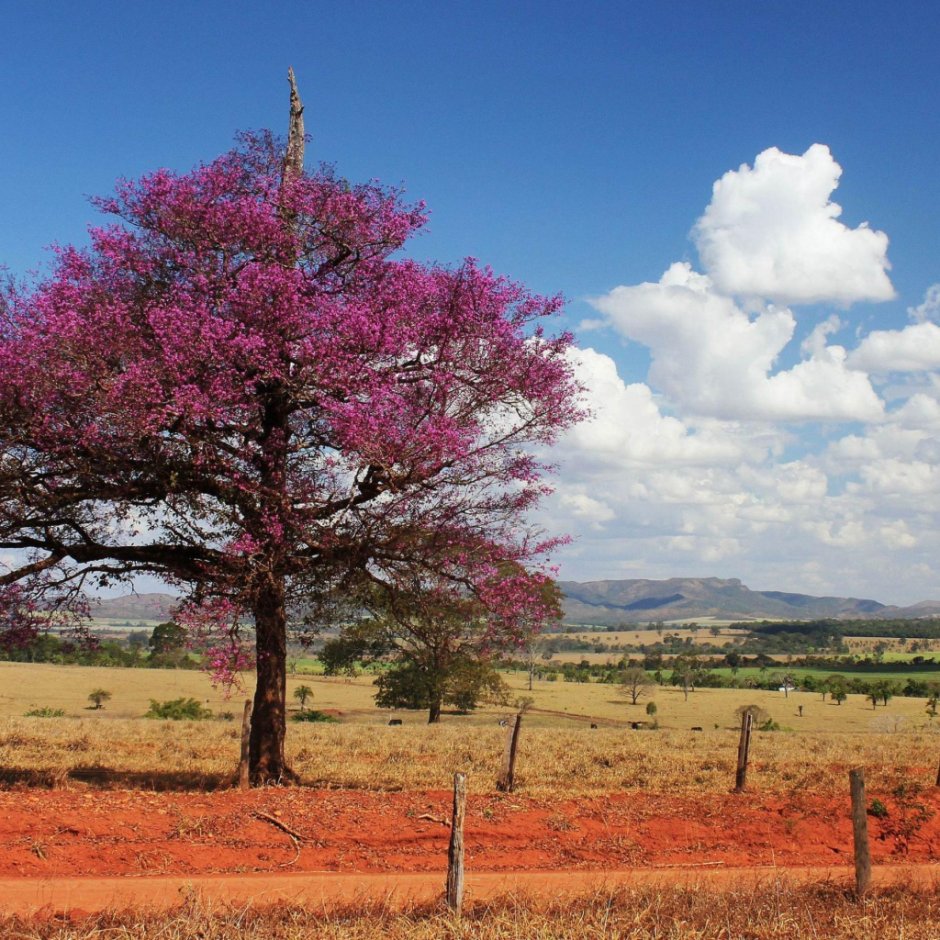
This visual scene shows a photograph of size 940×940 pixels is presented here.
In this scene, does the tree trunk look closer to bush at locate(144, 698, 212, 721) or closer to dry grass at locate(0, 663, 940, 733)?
dry grass at locate(0, 663, 940, 733)

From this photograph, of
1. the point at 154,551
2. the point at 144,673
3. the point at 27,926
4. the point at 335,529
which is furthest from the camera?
the point at 144,673

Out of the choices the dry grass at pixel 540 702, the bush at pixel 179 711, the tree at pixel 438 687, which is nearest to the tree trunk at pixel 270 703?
the tree at pixel 438 687

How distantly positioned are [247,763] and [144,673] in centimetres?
10202

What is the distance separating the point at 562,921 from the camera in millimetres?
10547

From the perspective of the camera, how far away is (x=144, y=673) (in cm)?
11338

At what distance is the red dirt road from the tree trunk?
1653 mm

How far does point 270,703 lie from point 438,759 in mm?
8676

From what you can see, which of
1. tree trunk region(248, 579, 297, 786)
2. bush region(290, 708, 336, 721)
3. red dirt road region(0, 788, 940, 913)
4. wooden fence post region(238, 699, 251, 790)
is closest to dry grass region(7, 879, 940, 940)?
red dirt road region(0, 788, 940, 913)

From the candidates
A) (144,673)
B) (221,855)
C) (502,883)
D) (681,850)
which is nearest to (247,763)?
(221,855)

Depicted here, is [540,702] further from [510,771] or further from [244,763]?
[244,763]

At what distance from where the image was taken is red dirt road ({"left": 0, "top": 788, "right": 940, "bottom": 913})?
13555mm

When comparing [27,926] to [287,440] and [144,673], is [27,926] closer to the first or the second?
[287,440]

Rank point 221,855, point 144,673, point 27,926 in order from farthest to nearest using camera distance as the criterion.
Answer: point 144,673, point 221,855, point 27,926

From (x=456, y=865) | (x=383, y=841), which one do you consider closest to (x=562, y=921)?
(x=456, y=865)
